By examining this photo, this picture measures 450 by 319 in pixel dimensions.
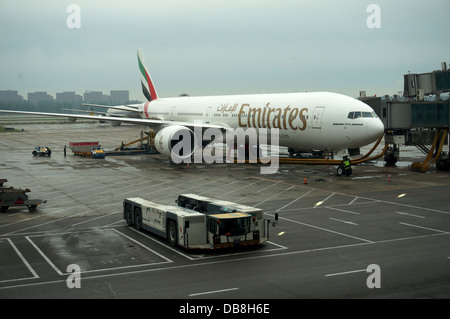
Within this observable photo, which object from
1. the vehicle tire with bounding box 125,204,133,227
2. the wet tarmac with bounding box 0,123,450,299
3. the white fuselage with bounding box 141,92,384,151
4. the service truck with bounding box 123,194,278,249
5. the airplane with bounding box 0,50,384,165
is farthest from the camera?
the airplane with bounding box 0,50,384,165

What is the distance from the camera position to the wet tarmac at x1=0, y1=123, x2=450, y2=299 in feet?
46.9

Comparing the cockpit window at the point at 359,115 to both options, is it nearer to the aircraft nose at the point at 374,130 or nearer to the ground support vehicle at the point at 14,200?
the aircraft nose at the point at 374,130

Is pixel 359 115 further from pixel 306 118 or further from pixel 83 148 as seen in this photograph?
pixel 83 148

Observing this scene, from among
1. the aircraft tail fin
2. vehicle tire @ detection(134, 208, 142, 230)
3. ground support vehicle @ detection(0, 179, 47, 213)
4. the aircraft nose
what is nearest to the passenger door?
the aircraft nose

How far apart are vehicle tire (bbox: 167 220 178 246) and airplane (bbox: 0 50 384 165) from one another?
66.9 ft

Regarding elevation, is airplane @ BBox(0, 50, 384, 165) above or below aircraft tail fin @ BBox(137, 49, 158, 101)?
below

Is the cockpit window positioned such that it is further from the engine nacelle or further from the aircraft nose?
the engine nacelle

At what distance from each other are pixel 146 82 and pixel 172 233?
153ft

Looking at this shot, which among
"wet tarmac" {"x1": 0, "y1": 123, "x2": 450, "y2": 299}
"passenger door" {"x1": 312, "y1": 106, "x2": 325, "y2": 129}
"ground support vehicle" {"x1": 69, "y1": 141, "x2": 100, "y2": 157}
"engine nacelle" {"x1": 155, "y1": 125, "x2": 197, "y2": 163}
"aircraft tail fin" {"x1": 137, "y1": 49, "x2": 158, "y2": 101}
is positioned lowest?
"wet tarmac" {"x1": 0, "y1": 123, "x2": 450, "y2": 299}

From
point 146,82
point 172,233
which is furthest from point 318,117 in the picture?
point 146,82

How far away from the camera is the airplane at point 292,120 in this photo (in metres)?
35.8

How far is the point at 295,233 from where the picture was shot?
20.9 m

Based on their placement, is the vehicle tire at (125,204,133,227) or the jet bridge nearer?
the vehicle tire at (125,204,133,227)
